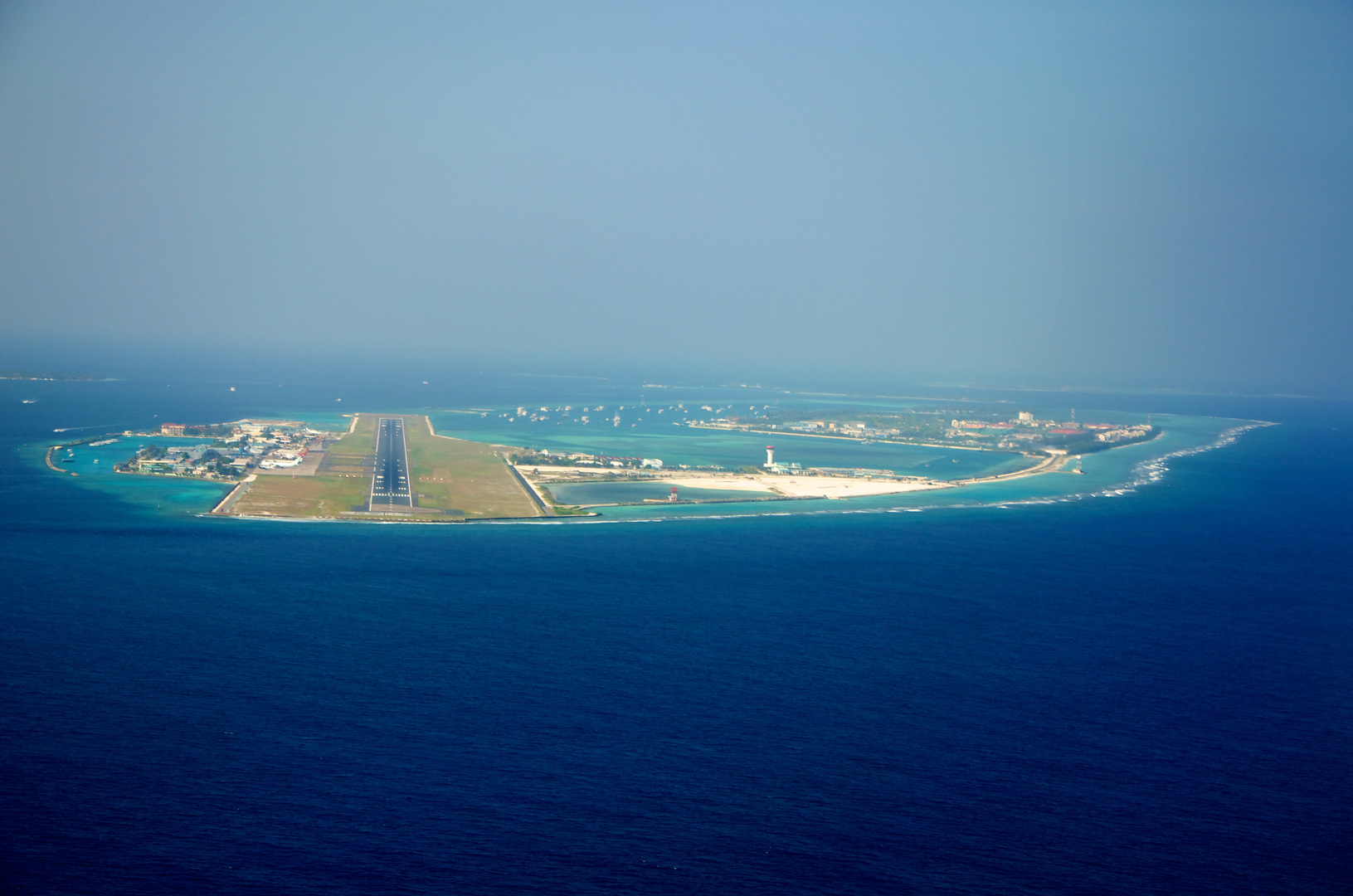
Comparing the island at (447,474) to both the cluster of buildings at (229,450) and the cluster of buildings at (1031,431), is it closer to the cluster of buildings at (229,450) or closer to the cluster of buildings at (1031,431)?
the cluster of buildings at (229,450)

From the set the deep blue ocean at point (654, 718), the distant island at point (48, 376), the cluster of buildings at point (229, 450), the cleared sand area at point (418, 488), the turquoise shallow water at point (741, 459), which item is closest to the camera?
the deep blue ocean at point (654, 718)

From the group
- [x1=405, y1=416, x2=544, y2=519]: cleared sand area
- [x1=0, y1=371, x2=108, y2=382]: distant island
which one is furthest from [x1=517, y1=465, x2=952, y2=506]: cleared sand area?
[x1=0, y1=371, x2=108, y2=382]: distant island

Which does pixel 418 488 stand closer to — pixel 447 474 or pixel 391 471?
pixel 447 474

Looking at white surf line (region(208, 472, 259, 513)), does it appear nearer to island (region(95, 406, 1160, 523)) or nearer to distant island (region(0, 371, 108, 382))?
island (region(95, 406, 1160, 523))

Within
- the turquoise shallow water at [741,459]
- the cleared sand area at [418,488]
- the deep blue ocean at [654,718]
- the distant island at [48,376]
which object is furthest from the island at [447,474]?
the distant island at [48,376]

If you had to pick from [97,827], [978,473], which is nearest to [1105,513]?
[978,473]

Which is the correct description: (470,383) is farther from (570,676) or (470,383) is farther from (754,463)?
(570,676)
